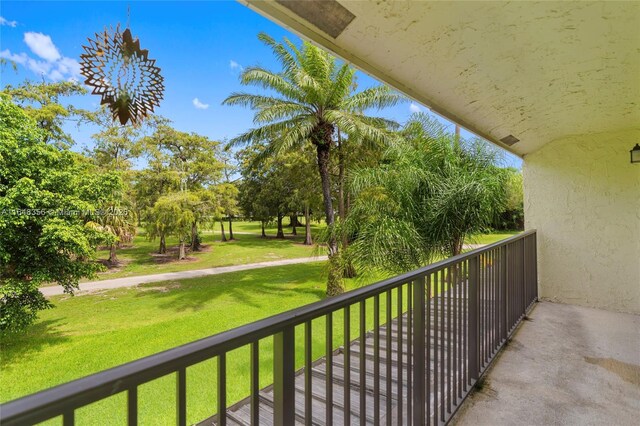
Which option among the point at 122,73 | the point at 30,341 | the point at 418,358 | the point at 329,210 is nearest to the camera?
the point at 418,358

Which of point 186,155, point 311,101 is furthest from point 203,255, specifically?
point 311,101

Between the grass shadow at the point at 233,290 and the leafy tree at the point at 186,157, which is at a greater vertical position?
the leafy tree at the point at 186,157

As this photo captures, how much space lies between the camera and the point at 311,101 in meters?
10.1

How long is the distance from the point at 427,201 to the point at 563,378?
128 inches

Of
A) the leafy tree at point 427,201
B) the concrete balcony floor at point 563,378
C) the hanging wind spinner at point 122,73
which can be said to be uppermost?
the hanging wind spinner at point 122,73

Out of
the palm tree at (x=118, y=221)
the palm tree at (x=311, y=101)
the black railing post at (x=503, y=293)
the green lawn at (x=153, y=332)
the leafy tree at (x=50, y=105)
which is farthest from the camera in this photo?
the palm tree at (x=118, y=221)

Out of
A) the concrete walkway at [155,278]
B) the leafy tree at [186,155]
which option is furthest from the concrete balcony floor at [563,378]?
the leafy tree at [186,155]

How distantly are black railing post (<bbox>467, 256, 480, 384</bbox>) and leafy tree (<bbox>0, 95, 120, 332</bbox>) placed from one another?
8642 millimetres

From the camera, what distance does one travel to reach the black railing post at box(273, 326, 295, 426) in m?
0.93

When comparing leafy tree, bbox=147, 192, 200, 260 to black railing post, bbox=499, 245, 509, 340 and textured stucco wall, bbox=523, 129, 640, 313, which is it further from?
black railing post, bbox=499, 245, 509, 340

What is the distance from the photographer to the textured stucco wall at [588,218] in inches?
157

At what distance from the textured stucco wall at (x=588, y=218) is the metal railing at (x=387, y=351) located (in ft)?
4.10

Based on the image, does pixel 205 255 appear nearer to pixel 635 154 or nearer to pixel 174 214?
pixel 174 214

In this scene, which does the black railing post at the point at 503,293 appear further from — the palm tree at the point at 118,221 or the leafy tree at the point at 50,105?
the leafy tree at the point at 50,105
